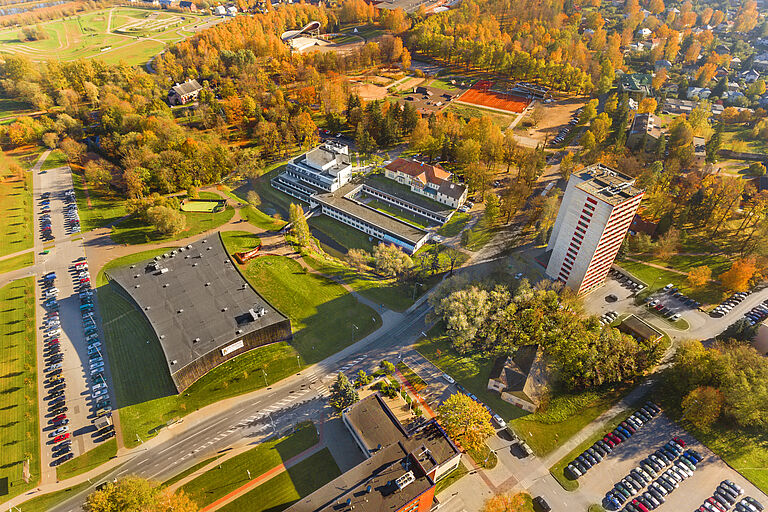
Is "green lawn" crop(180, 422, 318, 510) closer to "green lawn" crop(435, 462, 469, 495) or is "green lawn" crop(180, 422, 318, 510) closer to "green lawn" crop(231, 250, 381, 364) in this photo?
"green lawn" crop(231, 250, 381, 364)

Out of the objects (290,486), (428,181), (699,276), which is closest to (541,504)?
(290,486)

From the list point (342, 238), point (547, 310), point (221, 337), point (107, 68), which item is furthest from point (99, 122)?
point (547, 310)

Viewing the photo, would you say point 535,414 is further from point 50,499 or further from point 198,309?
point 50,499

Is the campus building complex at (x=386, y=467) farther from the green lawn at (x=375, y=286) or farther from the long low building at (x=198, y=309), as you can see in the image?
the green lawn at (x=375, y=286)

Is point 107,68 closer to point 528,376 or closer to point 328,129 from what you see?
point 328,129

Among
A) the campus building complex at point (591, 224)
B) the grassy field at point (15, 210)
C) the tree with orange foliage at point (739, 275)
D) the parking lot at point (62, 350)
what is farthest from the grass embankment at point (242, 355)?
the tree with orange foliage at point (739, 275)

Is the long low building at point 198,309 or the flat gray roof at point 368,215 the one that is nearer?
the long low building at point 198,309

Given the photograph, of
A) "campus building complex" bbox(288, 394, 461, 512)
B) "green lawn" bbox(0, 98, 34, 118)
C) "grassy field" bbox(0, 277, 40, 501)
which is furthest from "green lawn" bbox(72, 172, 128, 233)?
"campus building complex" bbox(288, 394, 461, 512)
